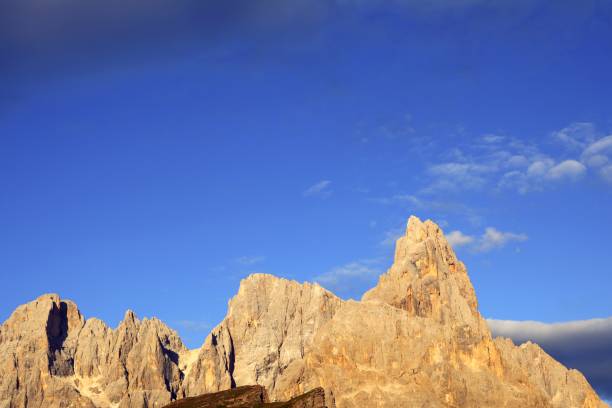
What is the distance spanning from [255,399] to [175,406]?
56.4ft

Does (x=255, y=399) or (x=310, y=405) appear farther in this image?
(x=255, y=399)

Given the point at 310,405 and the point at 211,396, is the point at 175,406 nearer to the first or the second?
the point at 211,396

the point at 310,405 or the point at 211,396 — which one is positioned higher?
the point at 211,396

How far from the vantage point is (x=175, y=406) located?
625ft

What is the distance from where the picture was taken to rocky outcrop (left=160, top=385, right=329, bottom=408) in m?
161

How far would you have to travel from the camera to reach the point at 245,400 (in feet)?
591

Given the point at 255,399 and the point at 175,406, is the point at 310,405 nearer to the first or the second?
the point at 255,399

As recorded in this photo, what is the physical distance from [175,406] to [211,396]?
6.39 m

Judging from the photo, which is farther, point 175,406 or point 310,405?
point 175,406

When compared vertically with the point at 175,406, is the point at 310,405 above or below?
below

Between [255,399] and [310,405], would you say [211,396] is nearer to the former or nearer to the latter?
[255,399]

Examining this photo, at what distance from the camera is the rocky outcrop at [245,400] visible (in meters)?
161

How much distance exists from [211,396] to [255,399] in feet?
44.7

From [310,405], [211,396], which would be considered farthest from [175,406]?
[310,405]
